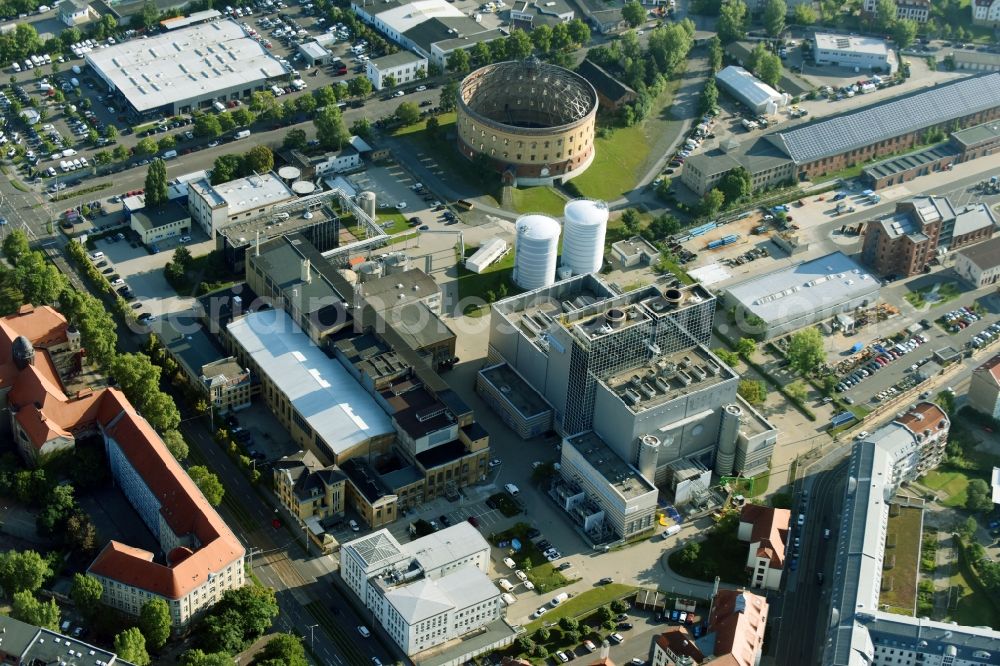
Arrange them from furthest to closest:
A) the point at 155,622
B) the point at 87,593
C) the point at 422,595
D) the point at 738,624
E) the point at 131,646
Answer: the point at 422,595 → the point at 87,593 → the point at 738,624 → the point at 155,622 → the point at 131,646

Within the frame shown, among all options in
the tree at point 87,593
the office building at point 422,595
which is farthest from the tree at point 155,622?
the office building at point 422,595

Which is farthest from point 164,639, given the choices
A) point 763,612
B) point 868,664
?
point 868,664

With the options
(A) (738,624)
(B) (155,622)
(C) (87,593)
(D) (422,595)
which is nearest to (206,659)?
(B) (155,622)

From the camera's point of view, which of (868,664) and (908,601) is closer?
(868,664)

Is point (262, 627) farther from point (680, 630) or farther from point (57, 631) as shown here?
point (680, 630)

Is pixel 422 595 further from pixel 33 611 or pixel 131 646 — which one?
pixel 33 611

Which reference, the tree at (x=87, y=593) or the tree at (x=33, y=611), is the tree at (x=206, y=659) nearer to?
the tree at (x=87, y=593)
